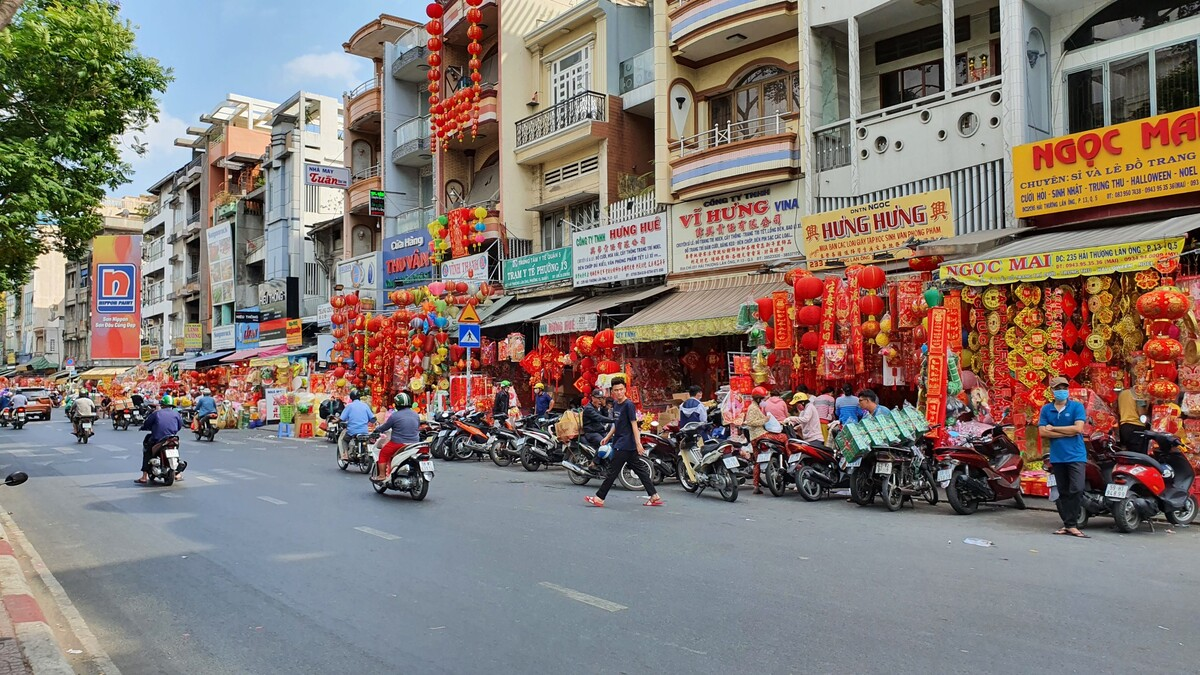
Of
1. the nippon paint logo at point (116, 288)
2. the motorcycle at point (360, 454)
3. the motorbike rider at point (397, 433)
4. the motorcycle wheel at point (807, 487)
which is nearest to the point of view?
the motorcycle wheel at point (807, 487)

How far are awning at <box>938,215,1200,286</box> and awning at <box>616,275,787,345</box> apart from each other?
15.9 ft

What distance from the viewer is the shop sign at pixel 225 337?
46.2m

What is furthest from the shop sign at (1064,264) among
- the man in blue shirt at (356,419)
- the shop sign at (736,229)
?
the man in blue shirt at (356,419)

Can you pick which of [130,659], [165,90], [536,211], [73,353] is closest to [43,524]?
[130,659]

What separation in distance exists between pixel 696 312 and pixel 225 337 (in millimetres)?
36548

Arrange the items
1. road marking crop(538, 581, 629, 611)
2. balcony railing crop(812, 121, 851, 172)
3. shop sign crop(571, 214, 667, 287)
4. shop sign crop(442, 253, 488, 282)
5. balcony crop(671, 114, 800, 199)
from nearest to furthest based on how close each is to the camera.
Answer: road marking crop(538, 581, 629, 611), balcony railing crop(812, 121, 851, 172), balcony crop(671, 114, 800, 199), shop sign crop(571, 214, 667, 287), shop sign crop(442, 253, 488, 282)

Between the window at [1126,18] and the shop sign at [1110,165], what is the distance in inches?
98.5

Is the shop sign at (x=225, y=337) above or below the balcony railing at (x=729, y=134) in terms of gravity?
below

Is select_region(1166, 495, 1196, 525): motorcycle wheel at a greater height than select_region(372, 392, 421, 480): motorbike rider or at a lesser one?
lesser

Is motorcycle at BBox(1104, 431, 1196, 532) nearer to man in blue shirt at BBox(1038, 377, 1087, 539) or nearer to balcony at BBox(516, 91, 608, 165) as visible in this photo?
man in blue shirt at BBox(1038, 377, 1087, 539)

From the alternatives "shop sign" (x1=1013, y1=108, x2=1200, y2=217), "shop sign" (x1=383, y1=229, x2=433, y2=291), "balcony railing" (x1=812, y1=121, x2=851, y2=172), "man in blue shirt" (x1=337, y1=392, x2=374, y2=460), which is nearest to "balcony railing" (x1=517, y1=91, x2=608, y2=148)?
"shop sign" (x1=383, y1=229, x2=433, y2=291)

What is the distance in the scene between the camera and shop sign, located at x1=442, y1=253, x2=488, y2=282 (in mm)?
25453

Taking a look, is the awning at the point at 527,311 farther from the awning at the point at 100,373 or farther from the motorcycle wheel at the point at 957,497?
the awning at the point at 100,373

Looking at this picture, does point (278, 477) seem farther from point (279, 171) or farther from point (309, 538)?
point (279, 171)
